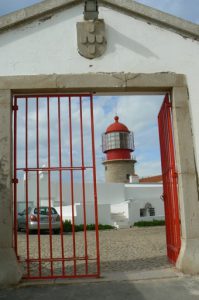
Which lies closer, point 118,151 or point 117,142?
point 117,142

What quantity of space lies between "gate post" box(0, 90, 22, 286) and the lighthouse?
78.9ft

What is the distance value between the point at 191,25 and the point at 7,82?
10.4 feet

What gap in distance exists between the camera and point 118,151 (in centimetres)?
3056

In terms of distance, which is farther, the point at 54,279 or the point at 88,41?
the point at 88,41

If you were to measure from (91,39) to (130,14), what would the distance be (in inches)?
32.4

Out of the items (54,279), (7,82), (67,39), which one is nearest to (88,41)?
(67,39)

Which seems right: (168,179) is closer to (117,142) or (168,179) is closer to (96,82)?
(96,82)

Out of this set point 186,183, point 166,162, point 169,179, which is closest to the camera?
point 186,183

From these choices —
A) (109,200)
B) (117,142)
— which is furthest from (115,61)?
(117,142)

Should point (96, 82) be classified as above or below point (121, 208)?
above

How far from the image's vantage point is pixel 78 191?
980 inches

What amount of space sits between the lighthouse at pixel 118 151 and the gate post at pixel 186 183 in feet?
77.4

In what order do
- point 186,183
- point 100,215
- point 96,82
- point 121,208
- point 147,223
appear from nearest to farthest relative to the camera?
point 186,183, point 96,82, point 100,215, point 147,223, point 121,208

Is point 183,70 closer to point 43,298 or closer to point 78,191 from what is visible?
point 43,298
